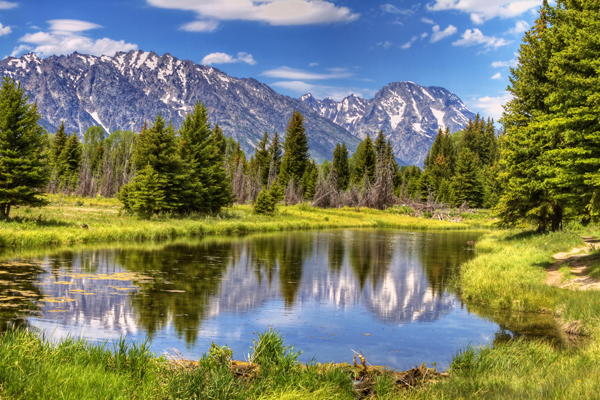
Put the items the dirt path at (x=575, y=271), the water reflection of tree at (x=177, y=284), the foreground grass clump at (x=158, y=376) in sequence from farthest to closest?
1. the dirt path at (x=575, y=271)
2. the water reflection of tree at (x=177, y=284)
3. the foreground grass clump at (x=158, y=376)

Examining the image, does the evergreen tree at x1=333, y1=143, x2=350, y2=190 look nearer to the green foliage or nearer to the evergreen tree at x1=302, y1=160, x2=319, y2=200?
the evergreen tree at x1=302, y1=160, x2=319, y2=200

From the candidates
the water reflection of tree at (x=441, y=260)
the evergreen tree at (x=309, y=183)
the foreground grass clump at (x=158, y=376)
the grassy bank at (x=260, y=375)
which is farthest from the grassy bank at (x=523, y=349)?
the evergreen tree at (x=309, y=183)

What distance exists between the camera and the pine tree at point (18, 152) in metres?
29.3

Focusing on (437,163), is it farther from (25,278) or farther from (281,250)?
(25,278)

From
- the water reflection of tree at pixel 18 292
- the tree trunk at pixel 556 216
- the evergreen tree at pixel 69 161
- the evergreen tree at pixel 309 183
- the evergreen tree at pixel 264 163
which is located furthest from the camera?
the evergreen tree at pixel 264 163

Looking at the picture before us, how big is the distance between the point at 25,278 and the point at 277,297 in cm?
927

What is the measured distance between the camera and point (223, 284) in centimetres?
1886

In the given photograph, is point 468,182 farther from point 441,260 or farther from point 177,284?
point 177,284

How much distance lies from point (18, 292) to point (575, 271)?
2115cm

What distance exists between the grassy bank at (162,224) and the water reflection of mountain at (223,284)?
3.49 m

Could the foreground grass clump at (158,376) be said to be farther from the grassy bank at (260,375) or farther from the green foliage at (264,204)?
the green foliage at (264,204)

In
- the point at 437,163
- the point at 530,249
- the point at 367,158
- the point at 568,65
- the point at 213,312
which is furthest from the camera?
the point at 437,163

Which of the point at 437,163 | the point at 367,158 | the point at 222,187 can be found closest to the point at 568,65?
the point at 222,187

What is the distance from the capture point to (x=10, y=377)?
6.14 meters
